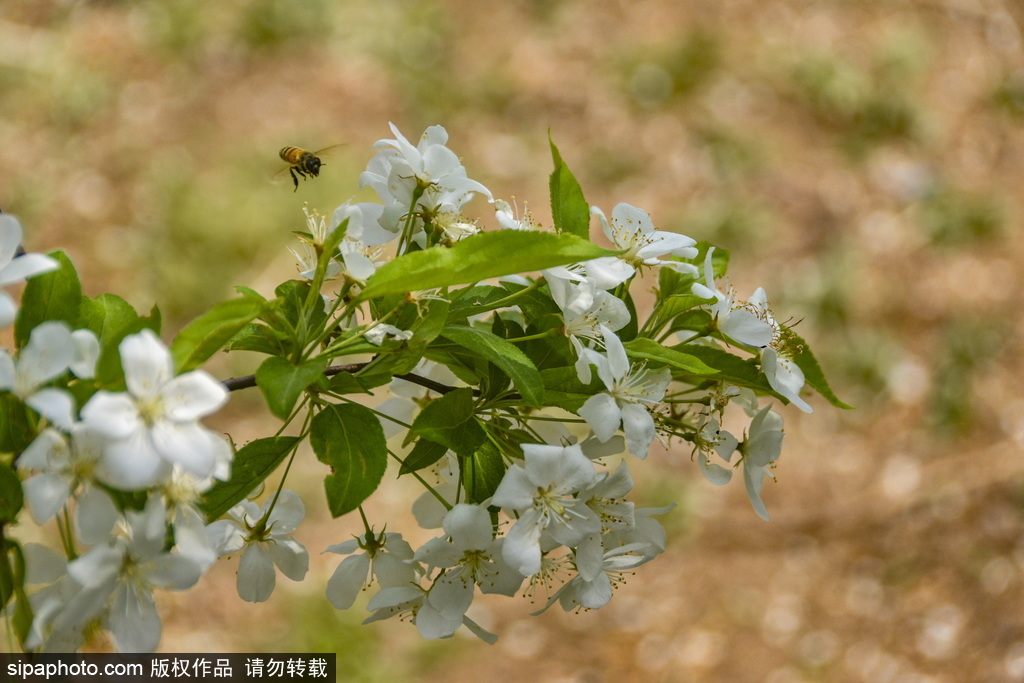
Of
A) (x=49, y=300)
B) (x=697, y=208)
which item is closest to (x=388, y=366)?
(x=49, y=300)

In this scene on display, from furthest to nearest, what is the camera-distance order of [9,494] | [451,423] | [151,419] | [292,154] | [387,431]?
[292,154] < [387,431] < [451,423] < [9,494] < [151,419]

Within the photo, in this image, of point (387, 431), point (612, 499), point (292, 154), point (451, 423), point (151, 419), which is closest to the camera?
point (151, 419)

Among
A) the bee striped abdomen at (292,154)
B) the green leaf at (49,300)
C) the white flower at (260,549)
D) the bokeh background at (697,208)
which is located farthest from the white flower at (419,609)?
the bokeh background at (697,208)

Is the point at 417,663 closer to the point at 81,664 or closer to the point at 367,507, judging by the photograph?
the point at 367,507

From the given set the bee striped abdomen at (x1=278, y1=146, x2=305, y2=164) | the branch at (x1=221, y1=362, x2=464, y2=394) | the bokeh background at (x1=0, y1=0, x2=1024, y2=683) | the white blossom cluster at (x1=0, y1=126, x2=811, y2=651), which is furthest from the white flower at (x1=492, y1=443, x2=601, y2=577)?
the bokeh background at (x1=0, y1=0, x2=1024, y2=683)

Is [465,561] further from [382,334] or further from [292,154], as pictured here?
[292,154]

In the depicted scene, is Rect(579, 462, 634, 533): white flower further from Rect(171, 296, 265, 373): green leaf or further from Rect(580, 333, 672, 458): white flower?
Rect(171, 296, 265, 373): green leaf

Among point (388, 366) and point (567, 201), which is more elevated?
point (567, 201)
